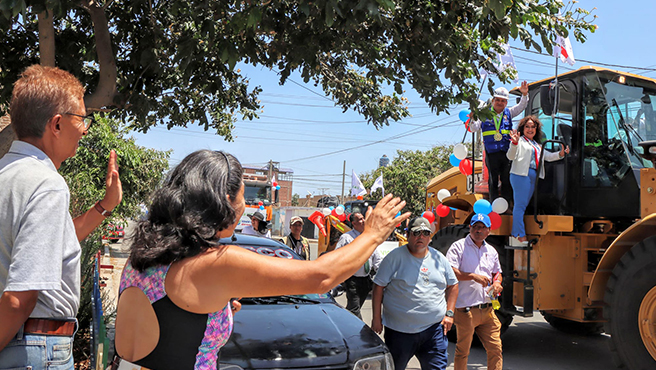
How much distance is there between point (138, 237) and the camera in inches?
79.2

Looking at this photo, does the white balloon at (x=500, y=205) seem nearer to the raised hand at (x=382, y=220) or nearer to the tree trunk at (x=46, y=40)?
the raised hand at (x=382, y=220)

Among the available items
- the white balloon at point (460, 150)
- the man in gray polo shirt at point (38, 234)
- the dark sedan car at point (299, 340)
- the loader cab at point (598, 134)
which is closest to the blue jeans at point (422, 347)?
the dark sedan car at point (299, 340)

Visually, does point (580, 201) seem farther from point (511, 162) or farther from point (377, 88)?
point (377, 88)

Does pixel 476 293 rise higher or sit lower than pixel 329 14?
lower

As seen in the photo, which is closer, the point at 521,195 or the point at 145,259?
the point at 145,259

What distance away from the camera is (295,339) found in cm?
399

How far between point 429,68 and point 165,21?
378cm

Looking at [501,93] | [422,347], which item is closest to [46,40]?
[422,347]

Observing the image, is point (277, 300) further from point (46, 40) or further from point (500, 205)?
point (500, 205)

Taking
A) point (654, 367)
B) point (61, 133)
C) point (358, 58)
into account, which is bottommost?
point (654, 367)

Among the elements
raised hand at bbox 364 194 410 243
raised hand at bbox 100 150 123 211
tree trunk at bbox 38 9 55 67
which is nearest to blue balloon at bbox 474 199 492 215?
raised hand at bbox 364 194 410 243

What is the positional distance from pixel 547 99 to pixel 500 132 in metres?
0.76

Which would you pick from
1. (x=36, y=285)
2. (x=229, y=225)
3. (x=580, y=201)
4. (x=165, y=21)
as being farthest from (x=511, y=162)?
(x=36, y=285)

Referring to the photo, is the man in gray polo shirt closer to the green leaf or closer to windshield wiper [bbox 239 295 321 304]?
the green leaf
